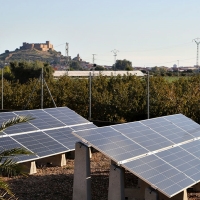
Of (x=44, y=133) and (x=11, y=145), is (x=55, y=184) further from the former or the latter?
(x=44, y=133)

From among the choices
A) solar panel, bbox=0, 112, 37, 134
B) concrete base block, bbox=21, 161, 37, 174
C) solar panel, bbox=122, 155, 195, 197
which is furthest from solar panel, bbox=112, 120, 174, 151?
solar panel, bbox=0, 112, 37, 134

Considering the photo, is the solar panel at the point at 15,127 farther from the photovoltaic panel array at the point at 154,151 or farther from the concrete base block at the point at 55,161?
the photovoltaic panel array at the point at 154,151

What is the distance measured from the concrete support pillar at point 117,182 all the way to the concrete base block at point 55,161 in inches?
194

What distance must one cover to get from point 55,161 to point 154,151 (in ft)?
15.9

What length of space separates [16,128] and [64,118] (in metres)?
2.71

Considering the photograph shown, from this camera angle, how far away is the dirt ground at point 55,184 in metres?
11.0

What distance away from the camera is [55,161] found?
14484 millimetres

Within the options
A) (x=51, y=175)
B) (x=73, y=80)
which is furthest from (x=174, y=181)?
(x=73, y=80)

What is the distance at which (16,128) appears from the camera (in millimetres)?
14164

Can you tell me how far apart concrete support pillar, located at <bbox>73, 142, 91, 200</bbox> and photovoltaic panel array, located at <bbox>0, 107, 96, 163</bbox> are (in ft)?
7.76

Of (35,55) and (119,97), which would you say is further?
(35,55)

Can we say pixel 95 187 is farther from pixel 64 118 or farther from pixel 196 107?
pixel 196 107

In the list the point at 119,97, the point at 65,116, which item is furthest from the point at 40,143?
the point at 119,97

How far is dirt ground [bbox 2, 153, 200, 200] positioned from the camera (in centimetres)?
1104
